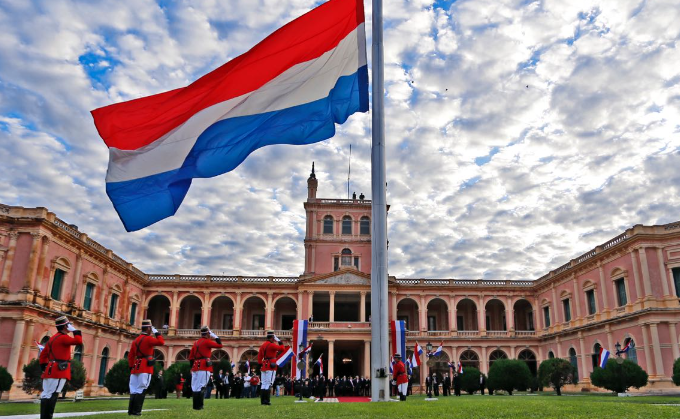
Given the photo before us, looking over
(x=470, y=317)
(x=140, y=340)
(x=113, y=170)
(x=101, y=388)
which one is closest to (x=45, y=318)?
(x=101, y=388)

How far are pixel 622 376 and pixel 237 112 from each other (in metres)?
23.7

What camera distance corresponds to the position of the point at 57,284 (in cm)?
3022

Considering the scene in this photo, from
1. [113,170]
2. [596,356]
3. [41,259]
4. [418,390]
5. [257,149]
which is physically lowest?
[418,390]

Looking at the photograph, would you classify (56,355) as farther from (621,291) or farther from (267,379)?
(621,291)

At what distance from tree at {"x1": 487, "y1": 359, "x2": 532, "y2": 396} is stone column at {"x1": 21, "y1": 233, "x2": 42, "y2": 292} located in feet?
88.5

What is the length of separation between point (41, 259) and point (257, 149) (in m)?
24.4

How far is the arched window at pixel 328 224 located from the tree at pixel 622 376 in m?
28.6

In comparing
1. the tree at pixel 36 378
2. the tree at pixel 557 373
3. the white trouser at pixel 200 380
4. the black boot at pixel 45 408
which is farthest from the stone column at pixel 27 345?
the tree at pixel 557 373

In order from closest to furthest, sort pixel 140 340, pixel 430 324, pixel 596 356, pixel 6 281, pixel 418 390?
1. pixel 140 340
2. pixel 6 281
3. pixel 596 356
4. pixel 418 390
5. pixel 430 324

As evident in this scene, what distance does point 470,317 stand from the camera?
165 feet

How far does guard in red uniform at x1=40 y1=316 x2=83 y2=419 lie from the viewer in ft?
29.9

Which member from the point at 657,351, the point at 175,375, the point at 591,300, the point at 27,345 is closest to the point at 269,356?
the point at 175,375

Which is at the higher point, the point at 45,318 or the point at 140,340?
the point at 45,318

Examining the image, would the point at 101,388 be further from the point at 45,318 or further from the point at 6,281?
the point at 6,281
